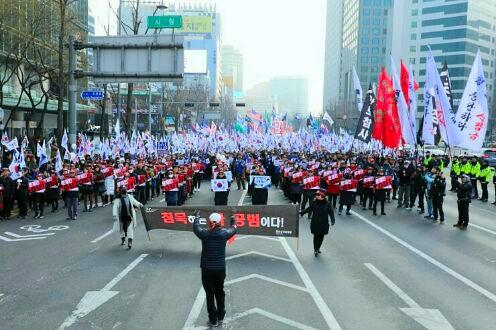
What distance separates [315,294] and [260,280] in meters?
1.22

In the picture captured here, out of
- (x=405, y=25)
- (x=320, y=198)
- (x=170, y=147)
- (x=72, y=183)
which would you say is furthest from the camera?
(x=405, y=25)

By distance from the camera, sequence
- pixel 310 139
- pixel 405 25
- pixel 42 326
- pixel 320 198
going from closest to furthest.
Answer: pixel 42 326, pixel 320 198, pixel 310 139, pixel 405 25

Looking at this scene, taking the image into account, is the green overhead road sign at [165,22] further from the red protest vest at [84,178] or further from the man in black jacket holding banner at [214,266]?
the man in black jacket holding banner at [214,266]

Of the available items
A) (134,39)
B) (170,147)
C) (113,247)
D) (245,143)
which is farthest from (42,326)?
(245,143)

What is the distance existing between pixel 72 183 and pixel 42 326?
10.3m

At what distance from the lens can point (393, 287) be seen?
962cm

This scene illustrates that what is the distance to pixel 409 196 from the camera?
71.0 ft

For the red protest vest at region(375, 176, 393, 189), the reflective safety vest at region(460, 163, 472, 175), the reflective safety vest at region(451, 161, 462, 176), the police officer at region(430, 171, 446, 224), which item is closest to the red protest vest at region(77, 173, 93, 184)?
the red protest vest at region(375, 176, 393, 189)

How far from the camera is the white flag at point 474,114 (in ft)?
62.6

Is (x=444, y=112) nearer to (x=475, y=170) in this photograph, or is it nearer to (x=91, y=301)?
(x=475, y=170)

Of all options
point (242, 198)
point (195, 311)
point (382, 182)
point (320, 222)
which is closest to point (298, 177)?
point (382, 182)

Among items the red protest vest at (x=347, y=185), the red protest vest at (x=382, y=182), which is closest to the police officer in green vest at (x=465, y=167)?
the red protest vest at (x=382, y=182)

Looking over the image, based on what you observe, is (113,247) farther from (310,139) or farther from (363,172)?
(310,139)

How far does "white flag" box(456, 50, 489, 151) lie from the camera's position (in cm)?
1908
